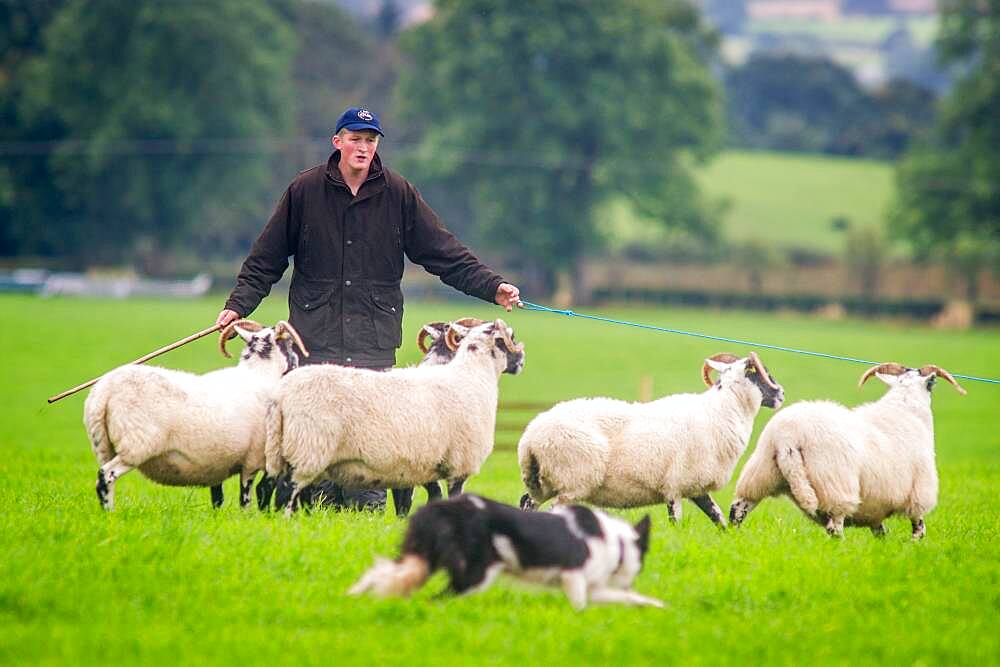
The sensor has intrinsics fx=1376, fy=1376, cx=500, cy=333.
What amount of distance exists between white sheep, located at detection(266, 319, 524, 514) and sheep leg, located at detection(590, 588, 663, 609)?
2648 mm

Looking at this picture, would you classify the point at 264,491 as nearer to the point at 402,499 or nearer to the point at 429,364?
the point at 402,499

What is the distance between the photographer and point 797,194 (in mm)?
101062

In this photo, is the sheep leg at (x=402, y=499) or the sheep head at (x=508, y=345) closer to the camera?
the sheep head at (x=508, y=345)

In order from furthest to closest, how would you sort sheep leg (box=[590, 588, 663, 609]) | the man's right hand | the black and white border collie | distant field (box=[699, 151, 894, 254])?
distant field (box=[699, 151, 894, 254]), the man's right hand, sheep leg (box=[590, 588, 663, 609]), the black and white border collie

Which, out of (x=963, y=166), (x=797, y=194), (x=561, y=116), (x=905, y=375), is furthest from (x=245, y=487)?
(x=797, y=194)

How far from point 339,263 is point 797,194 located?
309 feet

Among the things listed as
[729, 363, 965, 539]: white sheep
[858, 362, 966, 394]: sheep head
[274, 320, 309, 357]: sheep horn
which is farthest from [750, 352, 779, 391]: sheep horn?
[274, 320, 309, 357]: sheep horn

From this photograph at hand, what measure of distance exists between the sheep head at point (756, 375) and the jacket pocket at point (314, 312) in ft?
9.60

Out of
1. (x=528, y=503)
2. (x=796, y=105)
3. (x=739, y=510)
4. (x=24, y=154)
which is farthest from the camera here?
(x=796, y=105)

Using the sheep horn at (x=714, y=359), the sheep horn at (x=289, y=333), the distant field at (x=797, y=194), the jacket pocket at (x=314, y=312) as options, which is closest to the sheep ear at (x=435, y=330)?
the jacket pocket at (x=314, y=312)

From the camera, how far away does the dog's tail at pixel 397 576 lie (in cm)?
689

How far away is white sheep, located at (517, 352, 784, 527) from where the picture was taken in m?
9.95

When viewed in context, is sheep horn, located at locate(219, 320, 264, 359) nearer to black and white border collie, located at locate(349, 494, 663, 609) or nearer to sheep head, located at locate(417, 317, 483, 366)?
sheep head, located at locate(417, 317, 483, 366)

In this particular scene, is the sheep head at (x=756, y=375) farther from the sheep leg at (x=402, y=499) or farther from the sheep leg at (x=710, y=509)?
→ the sheep leg at (x=402, y=499)
